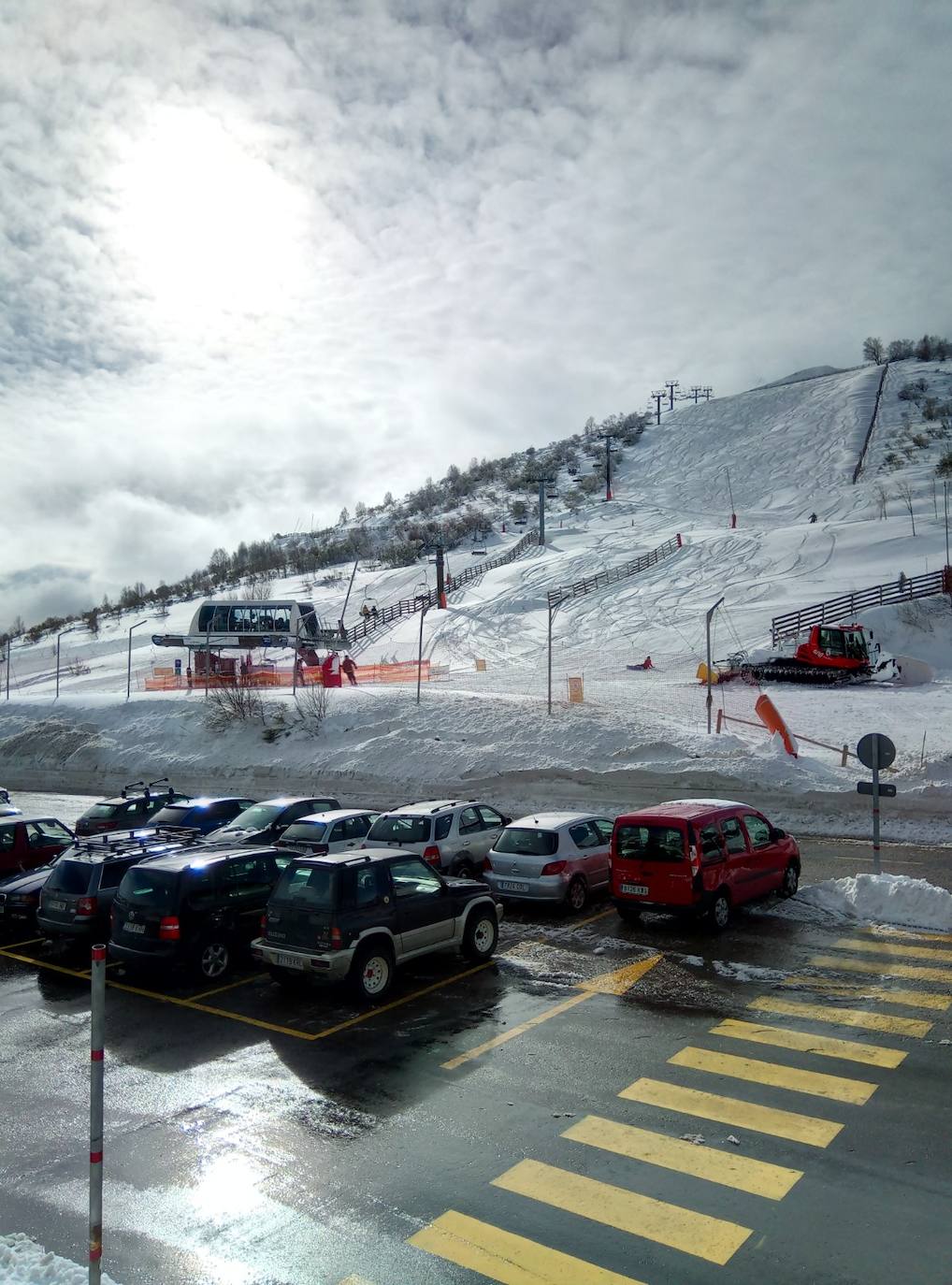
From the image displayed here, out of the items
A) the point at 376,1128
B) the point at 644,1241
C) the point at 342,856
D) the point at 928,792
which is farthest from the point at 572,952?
the point at 928,792

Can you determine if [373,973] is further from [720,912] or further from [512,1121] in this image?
[720,912]

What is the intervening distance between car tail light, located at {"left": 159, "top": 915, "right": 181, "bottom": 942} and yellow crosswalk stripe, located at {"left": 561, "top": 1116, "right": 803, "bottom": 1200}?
5.80 metres

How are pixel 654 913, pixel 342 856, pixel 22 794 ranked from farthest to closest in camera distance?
1. pixel 22 794
2. pixel 654 913
3. pixel 342 856

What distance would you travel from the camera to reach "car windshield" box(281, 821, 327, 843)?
651 inches

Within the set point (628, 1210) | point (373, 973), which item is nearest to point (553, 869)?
point (373, 973)

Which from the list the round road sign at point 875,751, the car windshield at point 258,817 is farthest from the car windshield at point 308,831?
the round road sign at point 875,751

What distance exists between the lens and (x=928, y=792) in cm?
2130

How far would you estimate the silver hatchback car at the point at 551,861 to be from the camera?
14.7 metres

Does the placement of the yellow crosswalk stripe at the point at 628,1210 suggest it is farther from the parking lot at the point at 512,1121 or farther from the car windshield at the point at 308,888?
the car windshield at the point at 308,888

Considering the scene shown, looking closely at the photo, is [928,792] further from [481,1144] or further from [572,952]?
[481,1144]

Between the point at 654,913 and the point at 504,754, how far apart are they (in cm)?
1423

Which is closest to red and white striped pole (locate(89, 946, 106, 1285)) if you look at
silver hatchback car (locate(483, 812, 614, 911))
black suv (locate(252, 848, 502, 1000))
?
black suv (locate(252, 848, 502, 1000))

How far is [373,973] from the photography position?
1077 centimetres

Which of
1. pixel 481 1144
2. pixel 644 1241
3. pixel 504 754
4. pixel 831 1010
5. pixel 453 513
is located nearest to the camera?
pixel 644 1241
